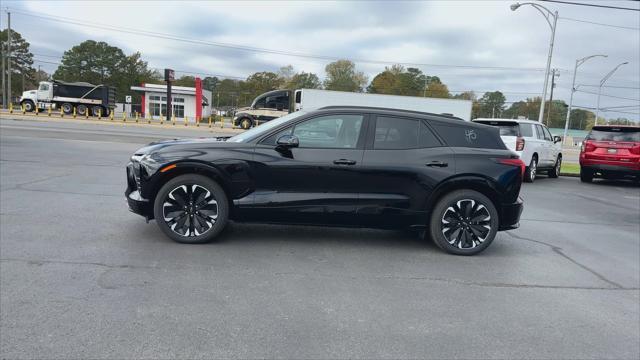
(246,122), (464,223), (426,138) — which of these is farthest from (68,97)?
(464,223)

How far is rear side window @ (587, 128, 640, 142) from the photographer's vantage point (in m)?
13.8

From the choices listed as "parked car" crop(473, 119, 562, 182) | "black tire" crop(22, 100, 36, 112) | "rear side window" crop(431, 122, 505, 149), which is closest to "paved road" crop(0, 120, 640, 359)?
"rear side window" crop(431, 122, 505, 149)

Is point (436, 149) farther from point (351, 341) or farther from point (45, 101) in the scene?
point (45, 101)

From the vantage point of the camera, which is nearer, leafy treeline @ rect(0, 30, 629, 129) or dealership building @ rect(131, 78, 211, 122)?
dealership building @ rect(131, 78, 211, 122)

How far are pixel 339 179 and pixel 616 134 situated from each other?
40.2 ft

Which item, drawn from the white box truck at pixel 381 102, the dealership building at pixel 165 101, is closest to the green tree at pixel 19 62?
the dealership building at pixel 165 101

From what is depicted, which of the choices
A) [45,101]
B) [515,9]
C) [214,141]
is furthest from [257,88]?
[214,141]

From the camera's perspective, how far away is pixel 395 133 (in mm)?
5672

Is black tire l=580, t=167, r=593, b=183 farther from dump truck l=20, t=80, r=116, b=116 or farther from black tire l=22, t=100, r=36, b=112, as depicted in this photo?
black tire l=22, t=100, r=36, b=112

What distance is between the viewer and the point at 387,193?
218 inches

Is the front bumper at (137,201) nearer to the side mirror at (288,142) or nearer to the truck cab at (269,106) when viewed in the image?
the side mirror at (288,142)

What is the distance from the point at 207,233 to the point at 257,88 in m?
99.1

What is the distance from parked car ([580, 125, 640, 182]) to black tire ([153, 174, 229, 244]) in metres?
12.8

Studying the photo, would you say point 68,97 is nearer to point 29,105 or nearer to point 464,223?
point 29,105
